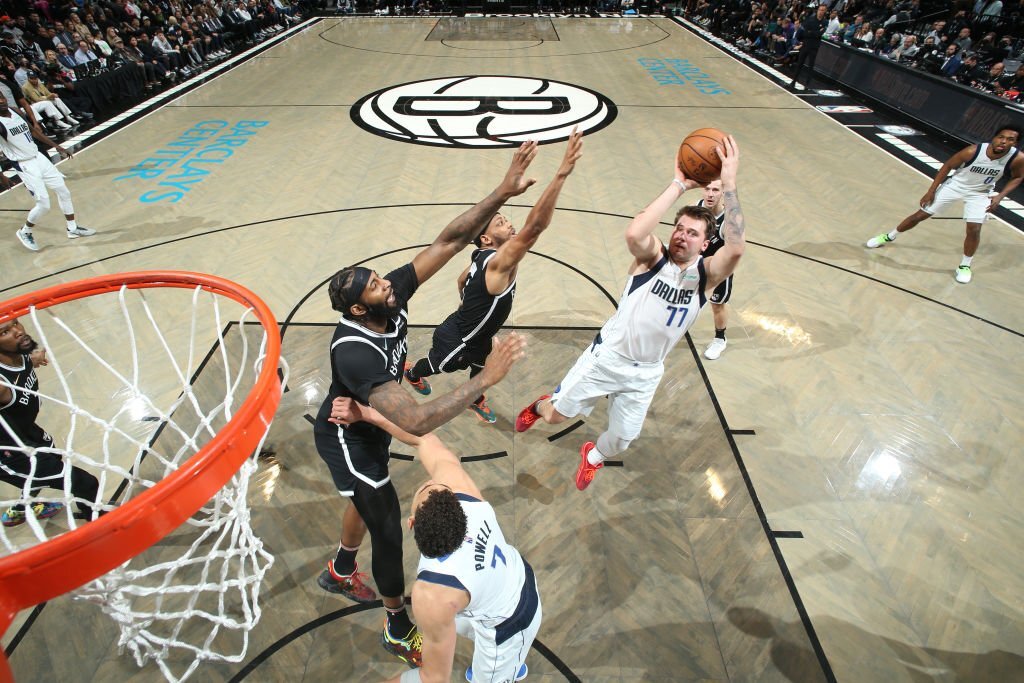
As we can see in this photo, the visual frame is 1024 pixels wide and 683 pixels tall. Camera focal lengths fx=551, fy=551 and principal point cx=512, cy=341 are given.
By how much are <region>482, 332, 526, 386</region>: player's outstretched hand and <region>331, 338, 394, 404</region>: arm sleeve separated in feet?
1.86

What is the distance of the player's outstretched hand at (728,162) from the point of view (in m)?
Answer: 2.90

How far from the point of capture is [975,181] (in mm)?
5914

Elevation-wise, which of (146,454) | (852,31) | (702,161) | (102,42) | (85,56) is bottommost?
(146,454)

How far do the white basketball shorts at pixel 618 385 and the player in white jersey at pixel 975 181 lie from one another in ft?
15.9

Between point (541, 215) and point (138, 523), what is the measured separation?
2383 mm

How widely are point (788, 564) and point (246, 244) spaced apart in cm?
648

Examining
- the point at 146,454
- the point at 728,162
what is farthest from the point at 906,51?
the point at 146,454

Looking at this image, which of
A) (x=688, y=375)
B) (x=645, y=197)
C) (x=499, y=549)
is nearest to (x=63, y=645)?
(x=499, y=549)

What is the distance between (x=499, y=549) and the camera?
2311 mm

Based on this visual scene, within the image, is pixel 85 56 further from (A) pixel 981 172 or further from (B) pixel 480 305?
(A) pixel 981 172

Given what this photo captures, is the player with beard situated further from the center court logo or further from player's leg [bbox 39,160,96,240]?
the center court logo

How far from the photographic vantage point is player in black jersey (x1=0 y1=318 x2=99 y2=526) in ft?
10.2

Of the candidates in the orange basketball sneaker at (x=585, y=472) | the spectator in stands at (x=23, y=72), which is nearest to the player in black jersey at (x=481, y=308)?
the orange basketball sneaker at (x=585, y=472)

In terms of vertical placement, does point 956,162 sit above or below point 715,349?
above
